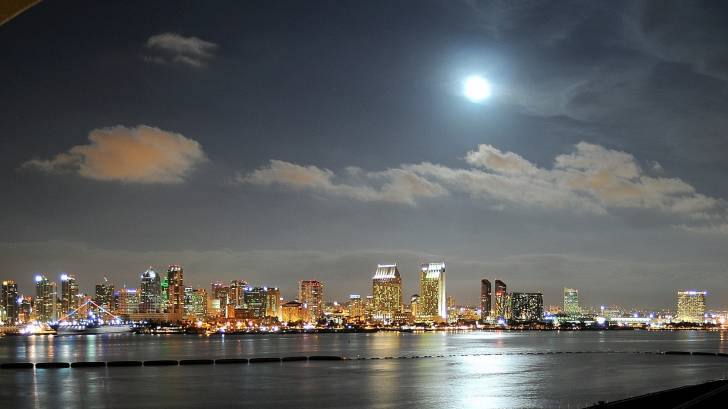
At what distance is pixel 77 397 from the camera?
39.3 m

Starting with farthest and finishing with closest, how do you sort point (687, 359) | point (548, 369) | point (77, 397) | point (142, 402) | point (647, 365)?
point (687, 359) < point (647, 365) < point (548, 369) < point (77, 397) < point (142, 402)

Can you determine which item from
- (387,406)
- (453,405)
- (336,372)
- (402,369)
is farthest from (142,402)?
(402,369)

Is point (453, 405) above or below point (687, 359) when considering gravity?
above

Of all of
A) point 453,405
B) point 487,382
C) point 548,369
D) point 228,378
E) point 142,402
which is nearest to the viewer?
point 453,405

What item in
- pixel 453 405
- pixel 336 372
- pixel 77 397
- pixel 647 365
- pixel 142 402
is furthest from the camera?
pixel 647 365

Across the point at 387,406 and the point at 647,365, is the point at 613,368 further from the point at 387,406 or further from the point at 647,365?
the point at 387,406

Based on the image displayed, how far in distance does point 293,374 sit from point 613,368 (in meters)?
26.2

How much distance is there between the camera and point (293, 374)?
52.4 meters

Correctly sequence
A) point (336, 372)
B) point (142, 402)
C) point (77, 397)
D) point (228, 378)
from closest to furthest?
point (142, 402), point (77, 397), point (228, 378), point (336, 372)

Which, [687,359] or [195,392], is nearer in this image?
[195,392]

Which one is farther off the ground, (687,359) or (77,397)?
(77,397)

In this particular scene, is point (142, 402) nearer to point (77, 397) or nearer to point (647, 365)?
point (77, 397)

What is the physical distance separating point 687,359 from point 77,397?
58.3 meters

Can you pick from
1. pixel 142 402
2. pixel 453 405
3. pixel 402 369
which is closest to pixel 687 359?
pixel 402 369
